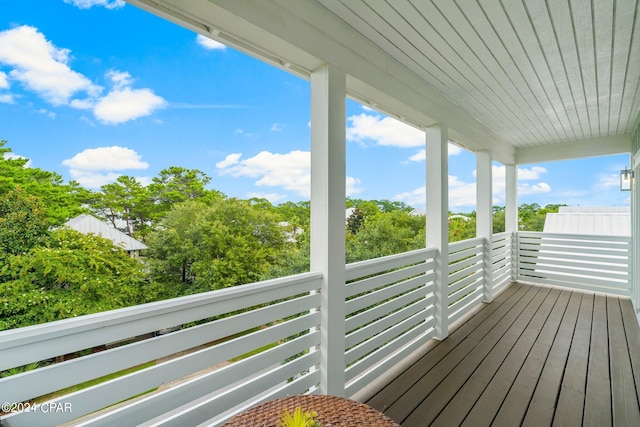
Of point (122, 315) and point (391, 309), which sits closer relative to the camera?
point (122, 315)

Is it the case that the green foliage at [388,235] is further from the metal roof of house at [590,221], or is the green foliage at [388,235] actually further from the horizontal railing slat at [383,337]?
the metal roof of house at [590,221]

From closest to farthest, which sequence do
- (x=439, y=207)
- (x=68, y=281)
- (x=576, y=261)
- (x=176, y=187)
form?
(x=68, y=281)
(x=176, y=187)
(x=439, y=207)
(x=576, y=261)

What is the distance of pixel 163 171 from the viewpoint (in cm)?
130

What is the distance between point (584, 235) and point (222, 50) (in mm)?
5789

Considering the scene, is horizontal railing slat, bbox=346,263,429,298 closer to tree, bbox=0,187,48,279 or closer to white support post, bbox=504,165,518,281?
tree, bbox=0,187,48,279

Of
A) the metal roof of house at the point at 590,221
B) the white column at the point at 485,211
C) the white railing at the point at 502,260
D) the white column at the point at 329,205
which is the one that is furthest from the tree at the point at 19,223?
the metal roof of house at the point at 590,221

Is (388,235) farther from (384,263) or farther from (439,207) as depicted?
(384,263)

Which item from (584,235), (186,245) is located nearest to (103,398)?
(186,245)

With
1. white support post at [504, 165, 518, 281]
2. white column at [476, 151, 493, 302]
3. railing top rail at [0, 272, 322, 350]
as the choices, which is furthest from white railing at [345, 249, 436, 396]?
white support post at [504, 165, 518, 281]

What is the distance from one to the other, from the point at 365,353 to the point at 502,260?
3808 millimetres

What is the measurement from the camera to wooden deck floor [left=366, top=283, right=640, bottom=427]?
1855mm

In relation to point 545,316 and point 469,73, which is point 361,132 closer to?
point 469,73

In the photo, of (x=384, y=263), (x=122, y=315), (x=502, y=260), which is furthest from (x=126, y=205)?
(x=502, y=260)

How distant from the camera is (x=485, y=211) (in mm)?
4227
